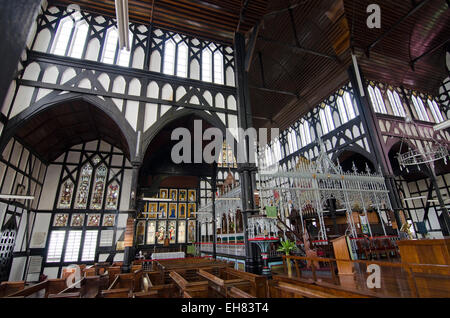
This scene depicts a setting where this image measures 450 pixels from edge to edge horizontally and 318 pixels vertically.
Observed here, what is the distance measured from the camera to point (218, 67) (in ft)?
38.6

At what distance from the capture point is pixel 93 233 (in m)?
12.6

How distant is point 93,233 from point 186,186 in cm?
638

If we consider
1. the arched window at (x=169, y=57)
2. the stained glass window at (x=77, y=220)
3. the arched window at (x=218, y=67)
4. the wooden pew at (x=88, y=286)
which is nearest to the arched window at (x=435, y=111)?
the arched window at (x=218, y=67)

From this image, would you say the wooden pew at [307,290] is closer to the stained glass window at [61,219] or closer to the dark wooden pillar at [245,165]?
the dark wooden pillar at [245,165]

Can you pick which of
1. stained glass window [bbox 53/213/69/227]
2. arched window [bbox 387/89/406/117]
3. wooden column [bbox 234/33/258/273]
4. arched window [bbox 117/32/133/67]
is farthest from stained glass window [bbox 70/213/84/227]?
arched window [bbox 387/89/406/117]

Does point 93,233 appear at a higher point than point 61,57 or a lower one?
lower

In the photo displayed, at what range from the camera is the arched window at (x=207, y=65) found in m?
→ 11.3

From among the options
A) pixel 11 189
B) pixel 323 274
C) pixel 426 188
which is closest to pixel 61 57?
pixel 11 189

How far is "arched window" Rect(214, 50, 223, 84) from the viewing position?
11508 millimetres

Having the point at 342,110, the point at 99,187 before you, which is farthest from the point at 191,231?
the point at 342,110

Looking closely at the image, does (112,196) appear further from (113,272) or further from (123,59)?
(123,59)

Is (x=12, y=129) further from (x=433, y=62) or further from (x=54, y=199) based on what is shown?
(x=433, y=62)

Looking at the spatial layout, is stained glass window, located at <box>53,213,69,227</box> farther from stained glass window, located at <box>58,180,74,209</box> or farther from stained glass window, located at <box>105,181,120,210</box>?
stained glass window, located at <box>105,181,120,210</box>

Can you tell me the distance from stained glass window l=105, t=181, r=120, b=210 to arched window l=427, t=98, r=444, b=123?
73.3ft
